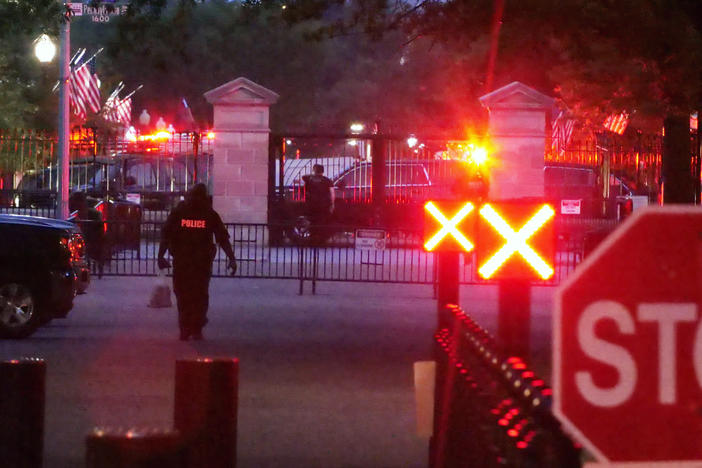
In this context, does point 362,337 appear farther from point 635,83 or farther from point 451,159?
point 451,159

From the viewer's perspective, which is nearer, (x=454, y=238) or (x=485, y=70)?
(x=454, y=238)

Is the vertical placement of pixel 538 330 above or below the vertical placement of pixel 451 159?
below

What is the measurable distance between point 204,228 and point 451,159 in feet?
57.0

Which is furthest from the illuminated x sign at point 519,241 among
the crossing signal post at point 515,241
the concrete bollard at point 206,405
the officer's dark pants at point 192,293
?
the officer's dark pants at point 192,293

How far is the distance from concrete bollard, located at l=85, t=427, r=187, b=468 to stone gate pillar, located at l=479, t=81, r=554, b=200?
22814mm

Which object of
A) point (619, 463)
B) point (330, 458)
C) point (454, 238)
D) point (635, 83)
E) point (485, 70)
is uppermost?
point (485, 70)

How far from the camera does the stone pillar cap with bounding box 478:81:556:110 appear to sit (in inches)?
1003

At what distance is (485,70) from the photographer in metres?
37.4

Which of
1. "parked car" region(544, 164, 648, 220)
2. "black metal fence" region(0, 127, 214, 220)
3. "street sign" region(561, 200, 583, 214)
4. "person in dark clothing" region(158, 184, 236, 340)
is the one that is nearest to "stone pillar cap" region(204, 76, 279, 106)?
"black metal fence" region(0, 127, 214, 220)

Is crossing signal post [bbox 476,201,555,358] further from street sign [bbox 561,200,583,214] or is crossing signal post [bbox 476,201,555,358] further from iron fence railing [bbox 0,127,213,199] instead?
iron fence railing [bbox 0,127,213,199]

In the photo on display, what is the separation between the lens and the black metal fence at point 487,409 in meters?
A: 2.87

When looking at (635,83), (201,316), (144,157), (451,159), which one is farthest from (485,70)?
(201,316)

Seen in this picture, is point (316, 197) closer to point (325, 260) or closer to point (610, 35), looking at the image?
point (325, 260)

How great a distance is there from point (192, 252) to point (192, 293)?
48 centimetres
